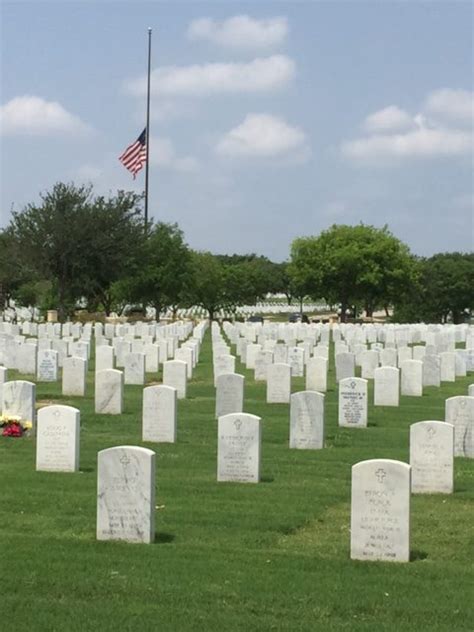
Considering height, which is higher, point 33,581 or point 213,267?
point 213,267

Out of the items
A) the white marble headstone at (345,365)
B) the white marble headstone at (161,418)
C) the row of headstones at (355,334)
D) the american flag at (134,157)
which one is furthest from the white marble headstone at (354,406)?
the american flag at (134,157)

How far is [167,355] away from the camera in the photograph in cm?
3173

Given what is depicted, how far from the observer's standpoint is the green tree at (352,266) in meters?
74.1

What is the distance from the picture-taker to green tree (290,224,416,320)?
2916 inches

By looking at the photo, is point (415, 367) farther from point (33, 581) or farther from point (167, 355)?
point (33, 581)

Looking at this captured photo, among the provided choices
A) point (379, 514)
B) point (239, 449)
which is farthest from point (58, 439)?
point (379, 514)

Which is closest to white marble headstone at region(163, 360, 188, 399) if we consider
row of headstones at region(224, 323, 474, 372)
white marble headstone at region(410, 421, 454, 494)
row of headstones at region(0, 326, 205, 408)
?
row of headstones at region(0, 326, 205, 408)

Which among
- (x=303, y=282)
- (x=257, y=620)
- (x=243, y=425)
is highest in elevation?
(x=303, y=282)

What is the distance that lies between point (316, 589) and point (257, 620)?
839 mm

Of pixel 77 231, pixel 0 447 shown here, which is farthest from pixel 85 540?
pixel 77 231

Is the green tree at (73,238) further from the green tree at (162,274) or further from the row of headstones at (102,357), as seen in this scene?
the row of headstones at (102,357)

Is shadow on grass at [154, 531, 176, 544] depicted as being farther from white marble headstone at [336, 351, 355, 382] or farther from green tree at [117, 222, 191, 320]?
green tree at [117, 222, 191, 320]

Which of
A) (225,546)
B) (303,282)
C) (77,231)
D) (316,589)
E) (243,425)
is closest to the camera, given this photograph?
(316,589)

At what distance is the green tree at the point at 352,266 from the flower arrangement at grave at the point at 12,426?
191ft
